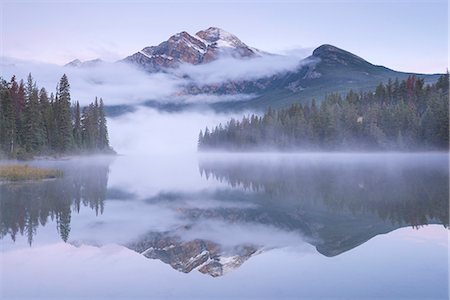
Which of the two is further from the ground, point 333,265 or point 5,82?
point 5,82

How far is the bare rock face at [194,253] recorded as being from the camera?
16.0 metres

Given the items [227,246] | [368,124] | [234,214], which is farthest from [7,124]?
[368,124]

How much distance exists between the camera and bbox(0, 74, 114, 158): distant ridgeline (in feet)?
273

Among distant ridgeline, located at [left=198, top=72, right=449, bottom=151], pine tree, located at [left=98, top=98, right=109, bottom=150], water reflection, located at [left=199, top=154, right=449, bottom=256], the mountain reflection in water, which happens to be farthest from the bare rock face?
pine tree, located at [left=98, top=98, right=109, bottom=150]

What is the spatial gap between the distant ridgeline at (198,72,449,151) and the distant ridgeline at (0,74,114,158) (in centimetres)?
6962

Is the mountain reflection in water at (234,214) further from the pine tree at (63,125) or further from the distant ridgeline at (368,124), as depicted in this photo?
the distant ridgeline at (368,124)

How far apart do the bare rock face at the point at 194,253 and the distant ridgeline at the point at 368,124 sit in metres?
102

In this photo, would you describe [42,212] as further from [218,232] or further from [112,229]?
[218,232]

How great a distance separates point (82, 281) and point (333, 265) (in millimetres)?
8504

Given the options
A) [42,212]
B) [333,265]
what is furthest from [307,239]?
Result: [42,212]

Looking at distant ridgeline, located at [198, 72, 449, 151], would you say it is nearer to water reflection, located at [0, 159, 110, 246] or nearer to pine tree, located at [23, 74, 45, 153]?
pine tree, located at [23, 74, 45, 153]

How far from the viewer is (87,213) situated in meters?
26.9

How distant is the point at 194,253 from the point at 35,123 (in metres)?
78.7

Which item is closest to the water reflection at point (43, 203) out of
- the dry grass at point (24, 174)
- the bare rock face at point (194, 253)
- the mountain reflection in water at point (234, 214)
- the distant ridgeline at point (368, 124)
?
the mountain reflection in water at point (234, 214)
